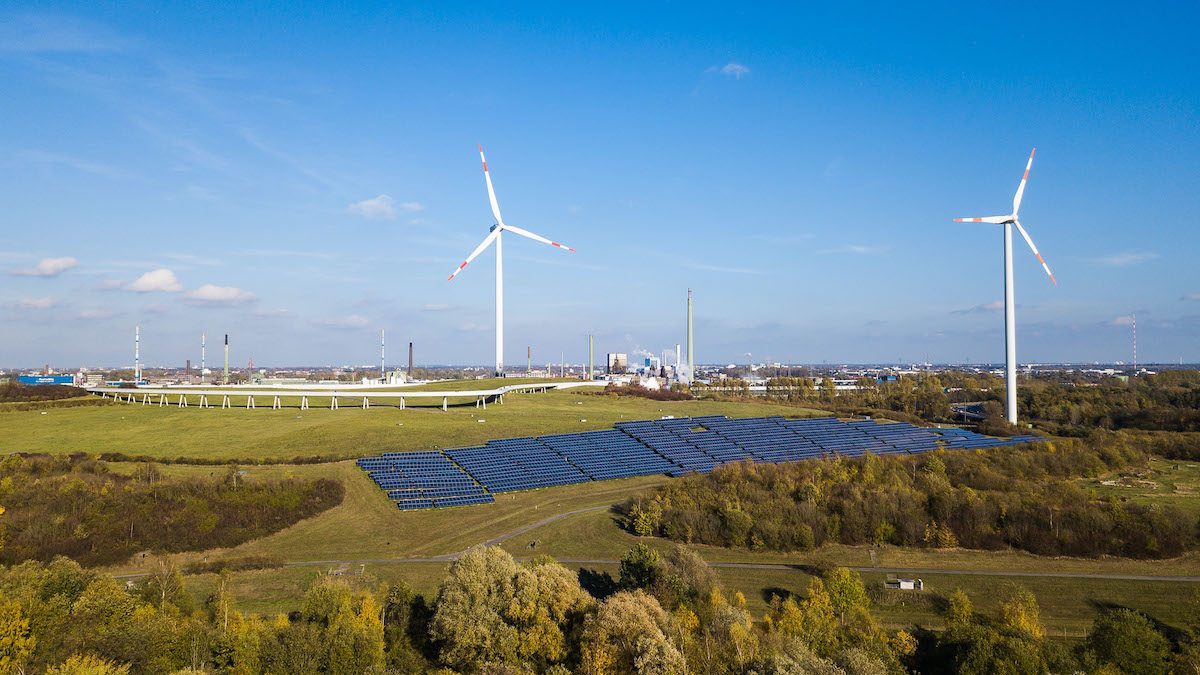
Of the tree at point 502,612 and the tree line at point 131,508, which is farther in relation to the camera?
the tree line at point 131,508

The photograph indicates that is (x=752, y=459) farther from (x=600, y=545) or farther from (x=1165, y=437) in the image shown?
(x=1165, y=437)

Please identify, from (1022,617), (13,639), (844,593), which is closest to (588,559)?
(844,593)

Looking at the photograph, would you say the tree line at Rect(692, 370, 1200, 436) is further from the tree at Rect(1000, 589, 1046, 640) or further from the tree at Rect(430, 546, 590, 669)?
the tree at Rect(430, 546, 590, 669)

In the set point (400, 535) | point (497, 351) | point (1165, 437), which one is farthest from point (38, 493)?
point (1165, 437)

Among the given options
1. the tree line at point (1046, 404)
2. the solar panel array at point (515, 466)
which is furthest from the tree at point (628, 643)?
the tree line at point (1046, 404)

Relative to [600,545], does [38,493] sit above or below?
above

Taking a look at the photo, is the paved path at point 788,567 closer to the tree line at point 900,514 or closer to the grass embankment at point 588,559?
the grass embankment at point 588,559

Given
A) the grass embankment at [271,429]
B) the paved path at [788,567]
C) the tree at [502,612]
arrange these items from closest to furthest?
1. the tree at [502,612]
2. the paved path at [788,567]
3. the grass embankment at [271,429]

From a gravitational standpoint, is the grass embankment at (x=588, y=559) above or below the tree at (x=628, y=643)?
below
